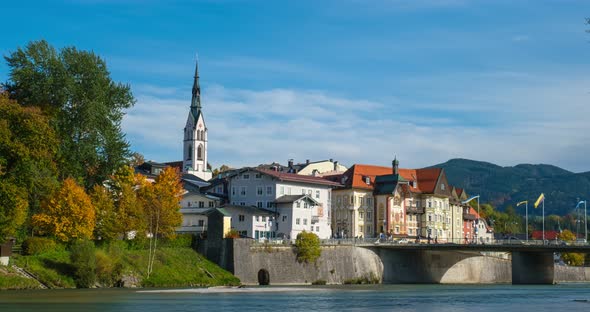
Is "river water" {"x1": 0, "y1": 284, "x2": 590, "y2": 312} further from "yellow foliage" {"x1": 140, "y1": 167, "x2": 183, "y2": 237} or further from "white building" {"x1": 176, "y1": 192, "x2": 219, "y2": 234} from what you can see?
"white building" {"x1": 176, "y1": 192, "x2": 219, "y2": 234}

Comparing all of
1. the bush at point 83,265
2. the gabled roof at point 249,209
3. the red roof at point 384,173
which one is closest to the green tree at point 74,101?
the bush at point 83,265

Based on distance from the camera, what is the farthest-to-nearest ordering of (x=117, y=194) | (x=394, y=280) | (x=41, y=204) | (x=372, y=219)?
(x=372, y=219), (x=394, y=280), (x=117, y=194), (x=41, y=204)

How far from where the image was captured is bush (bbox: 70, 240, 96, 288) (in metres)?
88.4

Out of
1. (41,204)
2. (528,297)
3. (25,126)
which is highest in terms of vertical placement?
(25,126)

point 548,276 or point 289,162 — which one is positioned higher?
point 289,162

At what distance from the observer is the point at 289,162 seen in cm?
18062

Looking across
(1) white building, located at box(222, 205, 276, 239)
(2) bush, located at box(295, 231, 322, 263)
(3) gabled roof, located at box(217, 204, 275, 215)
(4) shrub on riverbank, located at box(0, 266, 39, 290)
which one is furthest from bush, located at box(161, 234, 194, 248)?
(4) shrub on riverbank, located at box(0, 266, 39, 290)

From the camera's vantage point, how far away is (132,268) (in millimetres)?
96375

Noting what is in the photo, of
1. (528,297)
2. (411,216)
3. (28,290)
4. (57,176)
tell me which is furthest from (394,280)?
(28,290)

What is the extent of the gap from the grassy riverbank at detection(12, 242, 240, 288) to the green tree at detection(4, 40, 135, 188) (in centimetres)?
966

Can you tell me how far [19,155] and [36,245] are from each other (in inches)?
399

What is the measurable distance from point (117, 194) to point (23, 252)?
19.3m

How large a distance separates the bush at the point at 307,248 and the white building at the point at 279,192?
12.5 metres

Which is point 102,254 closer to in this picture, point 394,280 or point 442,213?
point 394,280
